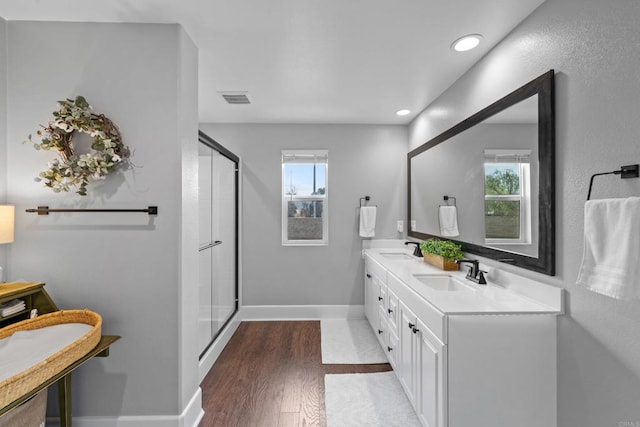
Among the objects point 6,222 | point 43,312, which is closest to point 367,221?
point 43,312

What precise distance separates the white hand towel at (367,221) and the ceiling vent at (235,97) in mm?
1835

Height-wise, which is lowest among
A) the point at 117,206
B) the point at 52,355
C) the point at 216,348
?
the point at 216,348

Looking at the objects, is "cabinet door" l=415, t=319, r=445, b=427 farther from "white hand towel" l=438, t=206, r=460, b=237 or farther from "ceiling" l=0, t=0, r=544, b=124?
"ceiling" l=0, t=0, r=544, b=124

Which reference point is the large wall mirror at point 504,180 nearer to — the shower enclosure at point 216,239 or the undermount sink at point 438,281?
the undermount sink at point 438,281

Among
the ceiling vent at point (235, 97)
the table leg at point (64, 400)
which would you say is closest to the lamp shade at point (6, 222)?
the table leg at point (64, 400)

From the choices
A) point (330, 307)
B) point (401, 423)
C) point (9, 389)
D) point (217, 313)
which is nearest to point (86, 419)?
point (9, 389)

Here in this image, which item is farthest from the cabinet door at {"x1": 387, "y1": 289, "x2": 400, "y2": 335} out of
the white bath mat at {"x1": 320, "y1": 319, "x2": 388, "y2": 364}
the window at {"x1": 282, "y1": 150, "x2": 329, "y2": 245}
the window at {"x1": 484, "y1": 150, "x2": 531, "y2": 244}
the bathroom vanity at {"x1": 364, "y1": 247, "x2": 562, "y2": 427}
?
the window at {"x1": 282, "y1": 150, "x2": 329, "y2": 245}

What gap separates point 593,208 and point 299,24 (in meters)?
1.77

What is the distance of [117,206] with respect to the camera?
6.10 feet

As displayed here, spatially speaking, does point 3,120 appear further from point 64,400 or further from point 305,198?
point 305,198

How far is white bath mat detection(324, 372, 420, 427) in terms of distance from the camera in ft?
6.56

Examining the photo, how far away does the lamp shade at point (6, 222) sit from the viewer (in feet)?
5.49

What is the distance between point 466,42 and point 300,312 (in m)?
3.25

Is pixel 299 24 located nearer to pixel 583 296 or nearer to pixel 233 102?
pixel 233 102
